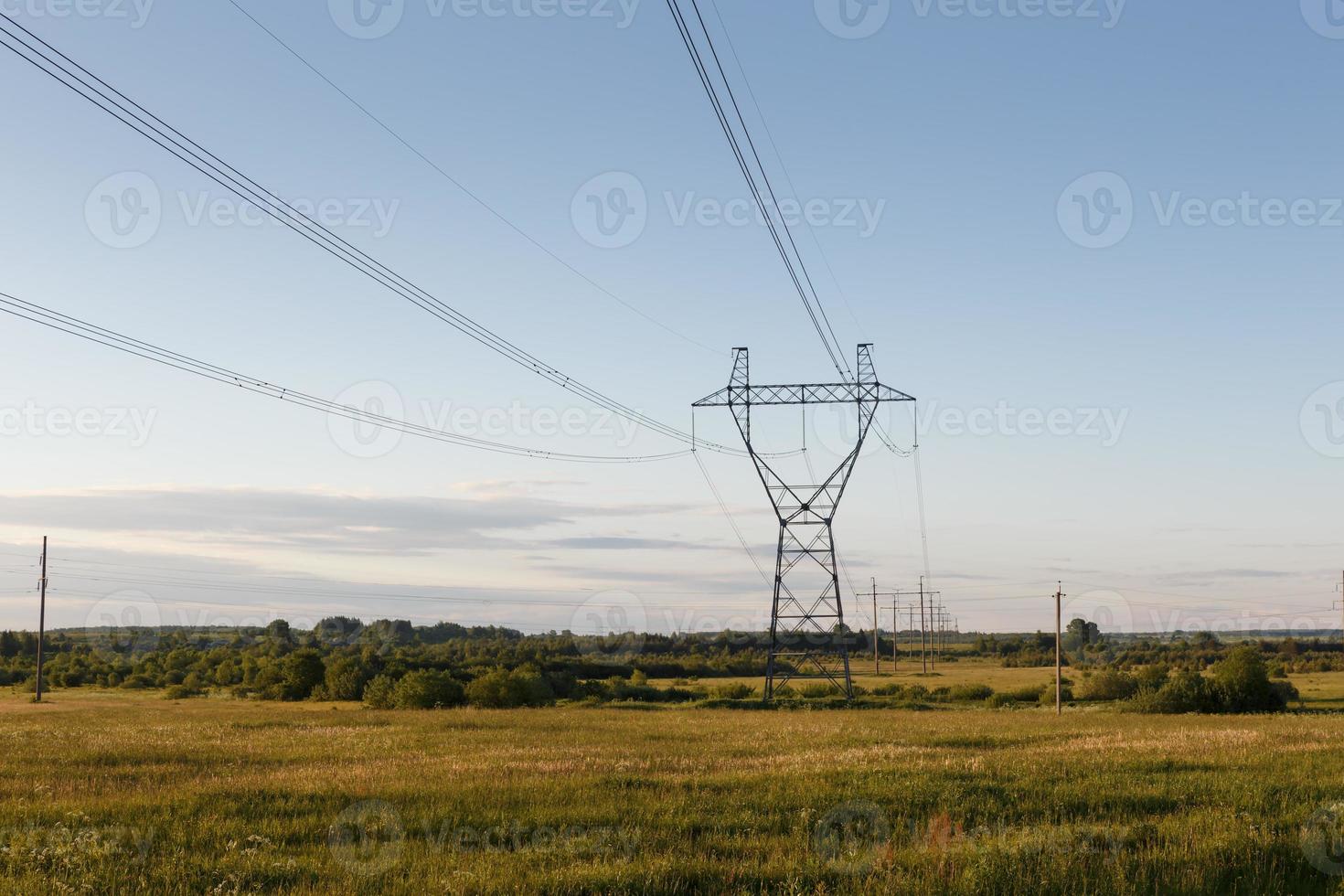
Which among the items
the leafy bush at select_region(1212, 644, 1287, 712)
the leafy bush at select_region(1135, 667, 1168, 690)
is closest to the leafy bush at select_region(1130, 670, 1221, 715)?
the leafy bush at select_region(1212, 644, 1287, 712)

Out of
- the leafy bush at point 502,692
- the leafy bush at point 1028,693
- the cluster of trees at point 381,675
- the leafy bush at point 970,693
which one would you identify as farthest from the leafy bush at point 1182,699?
the leafy bush at point 502,692

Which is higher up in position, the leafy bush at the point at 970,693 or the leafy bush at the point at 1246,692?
the leafy bush at the point at 1246,692

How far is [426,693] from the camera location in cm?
7375

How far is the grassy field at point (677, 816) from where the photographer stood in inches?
539

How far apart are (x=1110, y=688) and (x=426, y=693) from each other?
58412mm

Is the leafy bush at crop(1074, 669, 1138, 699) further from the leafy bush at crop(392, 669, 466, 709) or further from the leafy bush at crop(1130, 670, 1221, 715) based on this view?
the leafy bush at crop(392, 669, 466, 709)

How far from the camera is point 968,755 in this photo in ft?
105

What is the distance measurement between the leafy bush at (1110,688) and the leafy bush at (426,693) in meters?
54.1

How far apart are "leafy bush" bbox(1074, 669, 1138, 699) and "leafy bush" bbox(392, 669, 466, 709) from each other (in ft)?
177

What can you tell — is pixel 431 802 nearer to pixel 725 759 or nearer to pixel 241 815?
pixel 241 815

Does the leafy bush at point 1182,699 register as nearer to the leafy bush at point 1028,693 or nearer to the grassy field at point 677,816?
the leafy bush at point 1028,693

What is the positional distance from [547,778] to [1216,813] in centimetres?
Result: 1369

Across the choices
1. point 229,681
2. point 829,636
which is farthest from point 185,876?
point 229,681

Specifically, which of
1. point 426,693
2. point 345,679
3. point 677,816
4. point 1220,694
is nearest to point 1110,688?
point 1220,694
